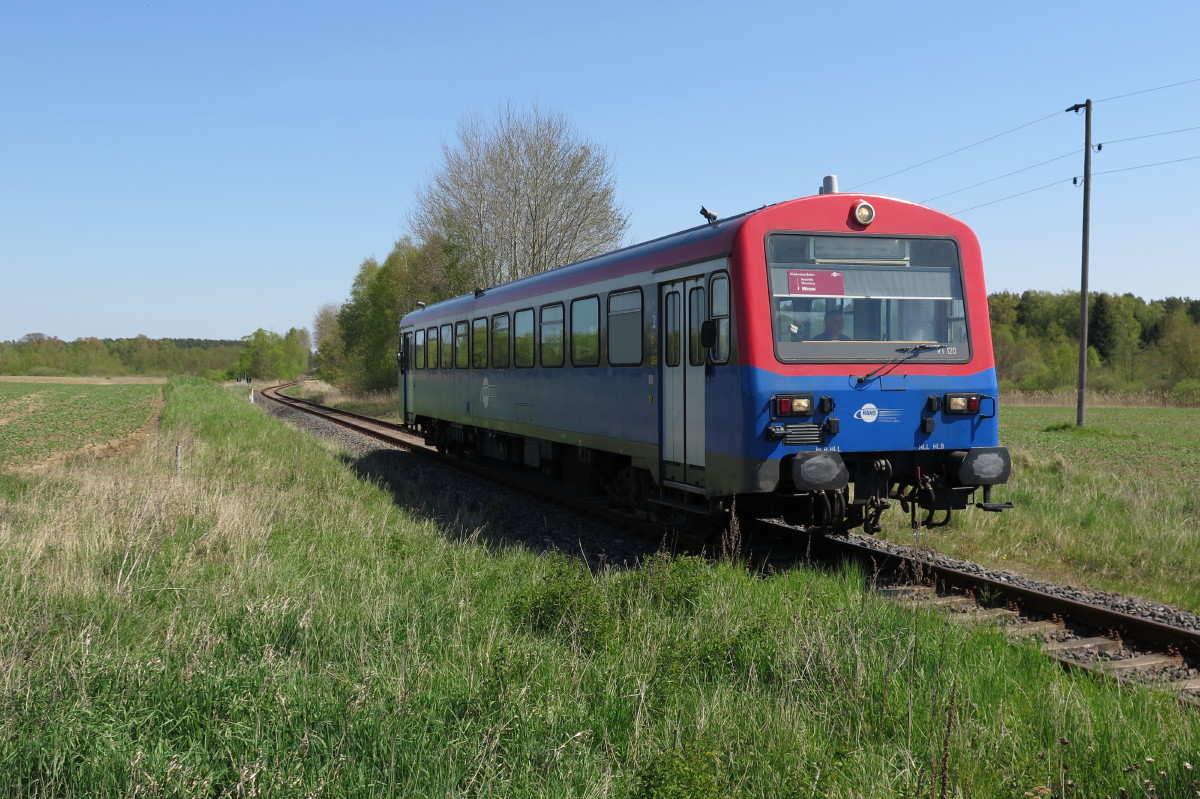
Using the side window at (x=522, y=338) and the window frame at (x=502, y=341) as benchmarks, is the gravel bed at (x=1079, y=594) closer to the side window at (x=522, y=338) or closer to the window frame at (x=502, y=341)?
the side window at (x=522, y=338)

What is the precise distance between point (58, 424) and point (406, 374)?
21837mm

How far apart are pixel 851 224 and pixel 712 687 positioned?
5.08 m

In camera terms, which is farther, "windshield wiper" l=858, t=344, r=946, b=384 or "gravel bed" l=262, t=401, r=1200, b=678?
"windshield wiper" l=858, t=344, r=946, b=384

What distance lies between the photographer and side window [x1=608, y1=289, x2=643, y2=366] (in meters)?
10.3

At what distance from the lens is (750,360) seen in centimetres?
810

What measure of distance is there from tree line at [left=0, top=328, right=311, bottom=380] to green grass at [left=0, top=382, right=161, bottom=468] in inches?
2527

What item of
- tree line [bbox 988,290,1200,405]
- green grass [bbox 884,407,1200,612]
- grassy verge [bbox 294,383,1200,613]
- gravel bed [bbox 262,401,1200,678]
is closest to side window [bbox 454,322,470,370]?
gravel bed [bbox 262,401,1200,678]

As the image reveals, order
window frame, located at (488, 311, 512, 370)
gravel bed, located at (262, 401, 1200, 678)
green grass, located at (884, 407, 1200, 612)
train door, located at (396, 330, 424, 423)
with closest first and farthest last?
gravel bed, located at (262, 401, 1200, 678) → green grass, located at (884, 407, 1200, 612) → window frame, located at (488, 311, 512, 370) → train door, located at (396, 330, 424, 423)

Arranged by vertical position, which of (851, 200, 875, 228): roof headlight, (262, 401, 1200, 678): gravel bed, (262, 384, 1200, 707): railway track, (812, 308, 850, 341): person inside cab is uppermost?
(851, 200, 875, 228): roof headlight

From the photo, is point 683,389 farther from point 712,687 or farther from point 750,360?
point 712,687

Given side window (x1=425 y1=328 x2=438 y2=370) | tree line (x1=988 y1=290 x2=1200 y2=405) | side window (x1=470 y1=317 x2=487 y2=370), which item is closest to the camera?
side window (x1=470 y1=317 x2=487 y2=370)

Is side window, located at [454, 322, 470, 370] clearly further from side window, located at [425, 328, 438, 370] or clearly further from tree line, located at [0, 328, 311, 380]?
tree line, located at [0, 328, 311, 380]

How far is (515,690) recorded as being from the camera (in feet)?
14.5

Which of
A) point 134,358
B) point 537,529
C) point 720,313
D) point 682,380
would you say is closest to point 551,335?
point 537,529
